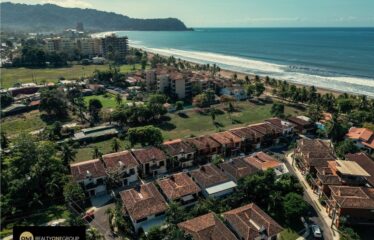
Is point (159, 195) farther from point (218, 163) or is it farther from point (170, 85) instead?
point (170, 85)

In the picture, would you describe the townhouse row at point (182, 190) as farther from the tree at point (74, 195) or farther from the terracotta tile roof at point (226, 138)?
the terracotta tile roof at point (226, 138)

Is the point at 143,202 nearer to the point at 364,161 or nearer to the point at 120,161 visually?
the point at 120,161

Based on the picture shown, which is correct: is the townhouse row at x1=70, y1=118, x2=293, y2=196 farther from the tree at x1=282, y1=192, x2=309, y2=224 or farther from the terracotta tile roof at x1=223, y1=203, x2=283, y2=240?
the tree at x1=282, y1=192, x2=309, y2=224

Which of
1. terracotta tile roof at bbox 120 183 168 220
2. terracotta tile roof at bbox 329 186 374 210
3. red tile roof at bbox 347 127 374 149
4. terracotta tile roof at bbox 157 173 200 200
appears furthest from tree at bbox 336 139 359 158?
terracotta tile roof at bbox 120 183 168 220

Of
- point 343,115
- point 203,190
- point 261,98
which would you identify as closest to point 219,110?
point 261,98

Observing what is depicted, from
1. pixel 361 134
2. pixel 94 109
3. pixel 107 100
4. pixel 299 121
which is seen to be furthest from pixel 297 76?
pixel 94 109
